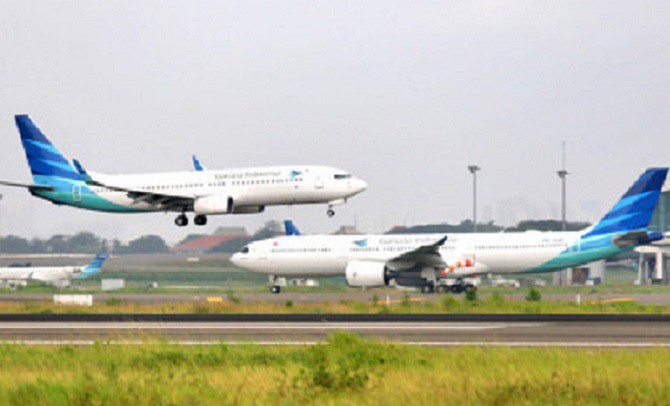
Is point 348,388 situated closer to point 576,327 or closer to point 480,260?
point 576,327

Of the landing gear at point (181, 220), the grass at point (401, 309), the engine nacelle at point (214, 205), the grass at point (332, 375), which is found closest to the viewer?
the grass at point (332, 375)

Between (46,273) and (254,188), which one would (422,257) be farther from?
(46,273)

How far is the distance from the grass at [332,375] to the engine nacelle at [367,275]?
45.6m

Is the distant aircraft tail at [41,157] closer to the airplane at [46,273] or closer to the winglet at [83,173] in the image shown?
the winglet at [83,173]

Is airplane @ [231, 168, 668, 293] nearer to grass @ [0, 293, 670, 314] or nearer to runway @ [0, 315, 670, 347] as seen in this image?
grass @ [0, 293, 670, 314]

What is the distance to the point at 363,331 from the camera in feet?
116

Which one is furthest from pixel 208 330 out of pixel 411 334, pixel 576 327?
pixel 576 327

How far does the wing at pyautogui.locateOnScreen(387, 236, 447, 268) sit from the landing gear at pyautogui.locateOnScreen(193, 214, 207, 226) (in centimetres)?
2050

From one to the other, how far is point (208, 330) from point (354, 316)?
8.75m

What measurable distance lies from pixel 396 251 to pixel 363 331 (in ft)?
134

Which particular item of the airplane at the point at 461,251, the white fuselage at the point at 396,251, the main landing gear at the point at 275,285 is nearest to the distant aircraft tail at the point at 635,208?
the airplane at the point at 461,251

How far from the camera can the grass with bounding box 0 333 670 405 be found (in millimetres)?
16516

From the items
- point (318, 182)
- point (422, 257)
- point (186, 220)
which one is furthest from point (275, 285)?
point (318, 182)

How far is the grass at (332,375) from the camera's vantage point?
54.2 ft
